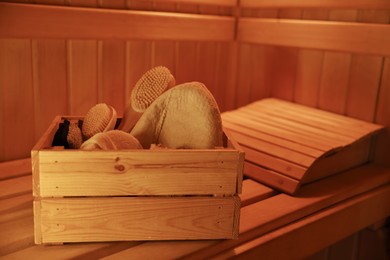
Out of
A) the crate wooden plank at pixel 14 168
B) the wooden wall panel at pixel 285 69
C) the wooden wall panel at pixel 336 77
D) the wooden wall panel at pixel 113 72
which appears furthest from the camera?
the wooden wall panel at pixel 285 69

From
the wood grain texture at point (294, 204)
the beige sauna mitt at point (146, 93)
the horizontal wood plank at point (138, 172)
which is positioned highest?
the beige sauna mitt at point (146, 93)

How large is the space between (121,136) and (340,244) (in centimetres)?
117

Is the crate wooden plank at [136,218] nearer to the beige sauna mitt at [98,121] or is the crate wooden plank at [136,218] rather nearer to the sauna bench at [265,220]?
the sauna bench at [265,220]

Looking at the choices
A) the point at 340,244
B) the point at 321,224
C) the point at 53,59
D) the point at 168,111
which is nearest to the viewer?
the point at 168,111

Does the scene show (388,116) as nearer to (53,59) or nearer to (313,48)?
(313,48)

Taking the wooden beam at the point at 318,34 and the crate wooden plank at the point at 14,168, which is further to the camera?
the wooden beam at the point at 318,34

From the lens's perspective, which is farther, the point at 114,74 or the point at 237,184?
the point at 114,74

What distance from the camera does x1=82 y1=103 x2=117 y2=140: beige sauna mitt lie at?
3.50ft

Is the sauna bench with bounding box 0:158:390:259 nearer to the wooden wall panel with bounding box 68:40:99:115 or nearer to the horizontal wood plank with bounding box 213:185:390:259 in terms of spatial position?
the horizontal wood plank with bounding box 213:185:390:259

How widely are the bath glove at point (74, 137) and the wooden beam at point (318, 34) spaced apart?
1134 mm

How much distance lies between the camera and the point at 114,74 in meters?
1.65

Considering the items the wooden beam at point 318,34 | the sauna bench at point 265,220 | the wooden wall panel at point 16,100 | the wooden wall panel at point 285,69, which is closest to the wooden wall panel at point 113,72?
the wooden wall panel at point 16,100

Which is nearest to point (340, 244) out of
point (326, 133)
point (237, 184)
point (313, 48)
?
point (326, 133)

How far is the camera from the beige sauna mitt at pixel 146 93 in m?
1.14
